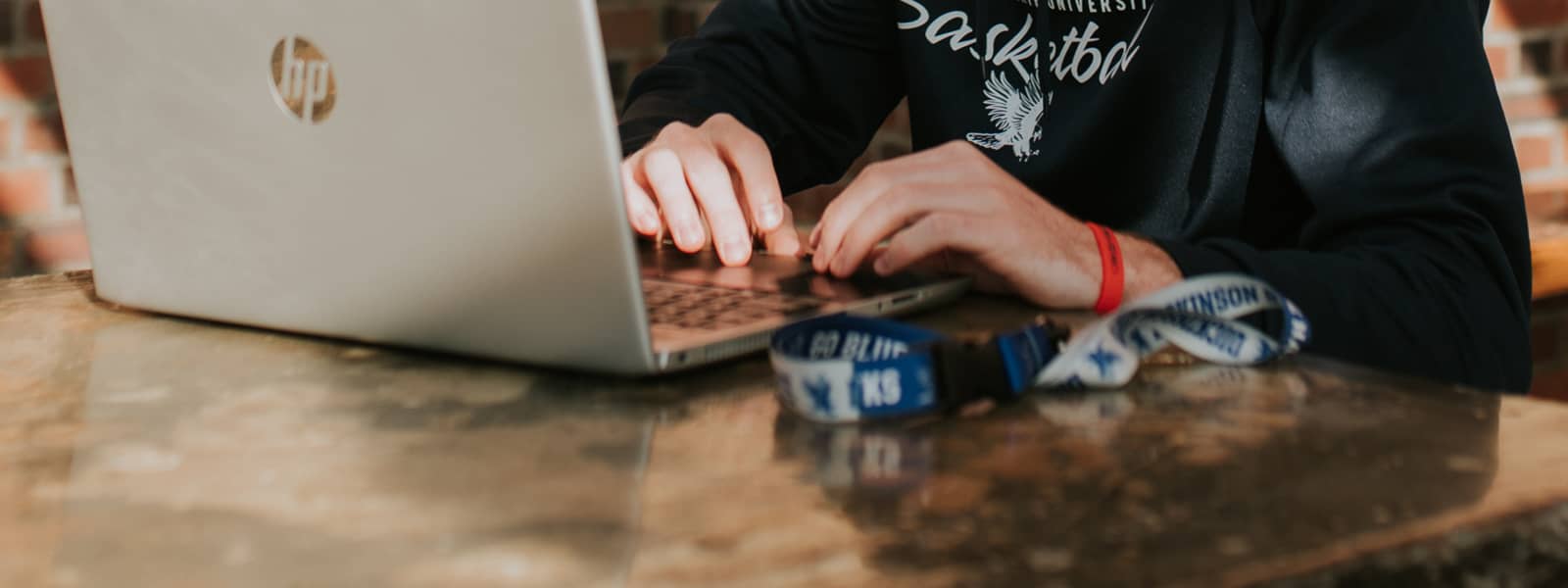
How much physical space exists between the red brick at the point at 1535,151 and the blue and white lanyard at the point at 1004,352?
69.8 inches

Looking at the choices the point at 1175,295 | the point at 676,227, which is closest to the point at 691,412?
the point at 1175,295

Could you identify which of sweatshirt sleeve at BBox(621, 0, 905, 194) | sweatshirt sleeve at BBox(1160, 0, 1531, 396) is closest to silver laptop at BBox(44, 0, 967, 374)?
sweatshirt sleeve at BBox(1160, 0, 1531, 396)

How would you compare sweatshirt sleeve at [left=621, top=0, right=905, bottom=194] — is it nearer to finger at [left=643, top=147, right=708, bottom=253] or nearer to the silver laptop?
finger at [left=643, top=147, right=708, bottom=253]

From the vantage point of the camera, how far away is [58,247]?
1.90 metres

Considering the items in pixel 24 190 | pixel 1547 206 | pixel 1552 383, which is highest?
pixel 24 190

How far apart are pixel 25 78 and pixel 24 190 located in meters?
0.14

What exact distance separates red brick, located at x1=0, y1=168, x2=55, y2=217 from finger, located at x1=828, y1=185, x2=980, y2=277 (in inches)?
57.2

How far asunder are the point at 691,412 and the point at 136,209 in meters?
0.39

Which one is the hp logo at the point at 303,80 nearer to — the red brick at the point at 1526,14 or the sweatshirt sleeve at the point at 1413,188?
the sweatshirt sleeve at the point at 1413,188

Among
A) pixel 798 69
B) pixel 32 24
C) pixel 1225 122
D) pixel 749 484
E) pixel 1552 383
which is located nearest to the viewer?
pixel 749 484

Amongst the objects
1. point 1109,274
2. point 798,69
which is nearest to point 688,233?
point 1109,274

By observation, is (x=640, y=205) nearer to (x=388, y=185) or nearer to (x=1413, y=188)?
(x=388, y=185)

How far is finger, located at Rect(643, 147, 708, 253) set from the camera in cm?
92

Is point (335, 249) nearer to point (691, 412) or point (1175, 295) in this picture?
point (691, 412)
